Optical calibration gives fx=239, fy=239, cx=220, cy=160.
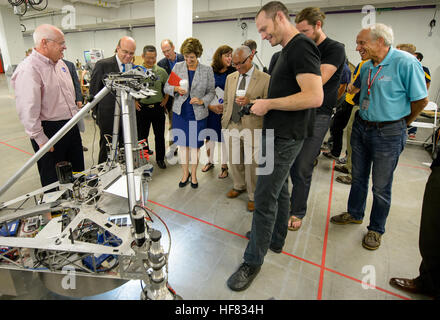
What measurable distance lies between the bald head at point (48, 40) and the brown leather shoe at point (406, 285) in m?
2.96

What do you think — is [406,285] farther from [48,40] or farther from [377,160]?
[48,40]

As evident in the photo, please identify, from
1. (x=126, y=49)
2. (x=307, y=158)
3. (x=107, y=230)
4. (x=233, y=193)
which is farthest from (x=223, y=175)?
(x=107, y=230)

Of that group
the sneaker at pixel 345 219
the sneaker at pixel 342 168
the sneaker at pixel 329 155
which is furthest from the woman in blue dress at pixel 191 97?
the sneaker at pixel 329 155

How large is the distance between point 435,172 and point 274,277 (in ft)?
3.69

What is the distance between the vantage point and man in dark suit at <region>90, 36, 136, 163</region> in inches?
94.3

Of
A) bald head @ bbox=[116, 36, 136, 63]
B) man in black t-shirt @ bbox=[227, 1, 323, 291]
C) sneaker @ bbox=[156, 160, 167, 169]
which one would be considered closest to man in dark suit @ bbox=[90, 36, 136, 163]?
bald head @ bbox=[116, 36, 136, 63]

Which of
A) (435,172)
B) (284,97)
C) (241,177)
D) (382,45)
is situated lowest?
(241,177)

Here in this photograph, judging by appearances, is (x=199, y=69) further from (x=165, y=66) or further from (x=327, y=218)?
(x=327, y=218)

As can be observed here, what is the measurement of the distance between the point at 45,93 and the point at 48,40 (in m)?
0.39

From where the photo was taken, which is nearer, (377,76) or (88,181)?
(88,181)

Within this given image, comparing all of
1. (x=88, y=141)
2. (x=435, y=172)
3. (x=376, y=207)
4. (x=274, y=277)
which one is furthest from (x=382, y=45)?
(x=88, y=141)

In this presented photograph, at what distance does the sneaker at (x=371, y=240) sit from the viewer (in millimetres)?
1939

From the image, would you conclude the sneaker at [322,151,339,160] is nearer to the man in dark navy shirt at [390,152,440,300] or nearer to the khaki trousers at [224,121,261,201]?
the khaki trousers at [224,121,261,201]

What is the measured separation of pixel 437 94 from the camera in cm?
650
